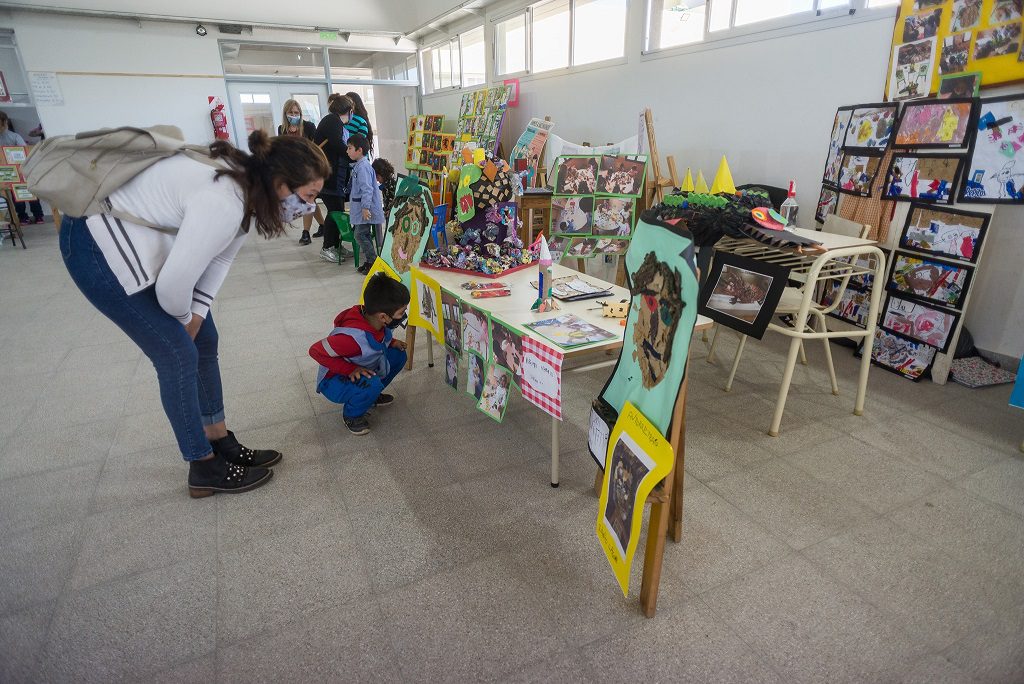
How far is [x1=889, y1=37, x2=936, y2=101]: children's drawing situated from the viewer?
9.81 ft

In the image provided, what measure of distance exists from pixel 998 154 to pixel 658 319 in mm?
2481

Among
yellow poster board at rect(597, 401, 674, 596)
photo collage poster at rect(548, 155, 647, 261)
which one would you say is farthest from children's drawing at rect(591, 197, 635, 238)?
yellow poster board at rect(597, 401, 674, 596)

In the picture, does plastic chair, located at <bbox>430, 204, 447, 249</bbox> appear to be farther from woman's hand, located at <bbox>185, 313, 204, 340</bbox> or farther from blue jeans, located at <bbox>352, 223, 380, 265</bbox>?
blue jeans, located at <bbox>352, 223, 380, 265</bbox>

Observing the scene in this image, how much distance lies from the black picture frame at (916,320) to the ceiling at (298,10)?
682 cm

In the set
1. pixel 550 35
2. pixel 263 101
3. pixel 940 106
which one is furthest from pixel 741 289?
pixel 263 101

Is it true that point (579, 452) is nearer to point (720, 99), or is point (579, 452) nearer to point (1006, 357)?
point (1006, 357)

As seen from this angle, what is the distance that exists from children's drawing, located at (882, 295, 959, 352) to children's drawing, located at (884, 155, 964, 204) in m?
0.56

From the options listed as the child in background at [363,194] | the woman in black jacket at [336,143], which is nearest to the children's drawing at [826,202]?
the child in background at [363,194]

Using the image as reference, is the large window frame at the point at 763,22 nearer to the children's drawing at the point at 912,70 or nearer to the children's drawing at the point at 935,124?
the children's drawing at the point at 912,70

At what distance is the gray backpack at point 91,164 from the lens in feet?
4.89

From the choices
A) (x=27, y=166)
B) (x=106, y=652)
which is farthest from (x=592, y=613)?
(x=27, y=166)

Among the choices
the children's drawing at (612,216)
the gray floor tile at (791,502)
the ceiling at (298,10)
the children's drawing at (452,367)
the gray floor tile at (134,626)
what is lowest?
the gray floor tile at (134,626)

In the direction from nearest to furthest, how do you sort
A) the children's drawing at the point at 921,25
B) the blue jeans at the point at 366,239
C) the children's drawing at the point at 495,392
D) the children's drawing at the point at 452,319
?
the children's drawing at the point at 495,392 < the children's drawing at the point at 452,319 < the children's drawing at the point at 921,25 < the blue jeans at the point at 366,239

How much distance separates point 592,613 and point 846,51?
3.74m
